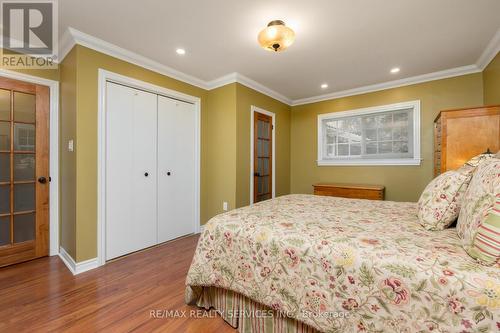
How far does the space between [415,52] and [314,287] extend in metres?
2.93

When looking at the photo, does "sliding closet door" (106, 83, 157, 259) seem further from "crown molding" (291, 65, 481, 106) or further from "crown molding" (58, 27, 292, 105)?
"crown molding" (291, 65, 481, 106)

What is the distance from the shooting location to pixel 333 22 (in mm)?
1976

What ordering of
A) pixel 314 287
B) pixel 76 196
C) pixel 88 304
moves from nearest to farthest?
pixel 314 287, pixel 88 304, pixel 76 196

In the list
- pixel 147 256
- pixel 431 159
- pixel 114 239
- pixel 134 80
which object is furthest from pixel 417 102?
pixel 114 239

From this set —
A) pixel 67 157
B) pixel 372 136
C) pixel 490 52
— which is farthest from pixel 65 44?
pixel 490 52

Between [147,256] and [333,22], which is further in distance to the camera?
[147,256]

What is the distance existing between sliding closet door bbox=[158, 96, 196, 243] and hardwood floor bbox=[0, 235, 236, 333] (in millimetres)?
654

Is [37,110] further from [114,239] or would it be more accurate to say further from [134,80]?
[114,239]

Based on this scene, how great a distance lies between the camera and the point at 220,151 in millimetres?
3365

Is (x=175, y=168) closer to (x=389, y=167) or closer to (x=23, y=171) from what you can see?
(x=23, y=171)

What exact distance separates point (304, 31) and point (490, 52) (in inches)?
87.3

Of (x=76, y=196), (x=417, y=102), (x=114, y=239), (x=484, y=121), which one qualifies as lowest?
(x=114, y=239)

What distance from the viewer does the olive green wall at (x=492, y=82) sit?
236 centimetres

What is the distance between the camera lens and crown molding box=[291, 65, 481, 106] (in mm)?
2882
